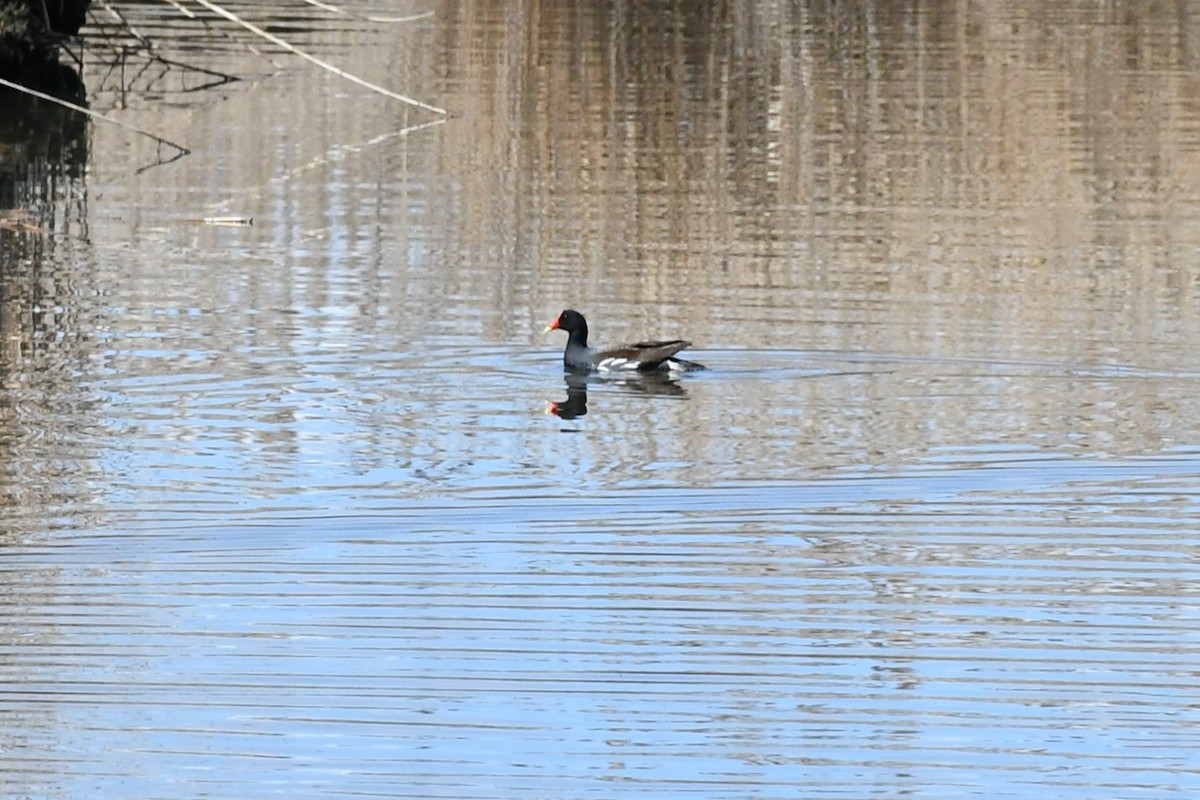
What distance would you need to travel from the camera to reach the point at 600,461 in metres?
10.1

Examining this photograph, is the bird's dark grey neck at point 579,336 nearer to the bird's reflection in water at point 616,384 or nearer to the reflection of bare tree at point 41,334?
the bird's reflection in water at point 616,384

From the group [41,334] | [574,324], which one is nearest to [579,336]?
[574,324]

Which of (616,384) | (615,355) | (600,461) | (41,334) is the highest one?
(41,334)

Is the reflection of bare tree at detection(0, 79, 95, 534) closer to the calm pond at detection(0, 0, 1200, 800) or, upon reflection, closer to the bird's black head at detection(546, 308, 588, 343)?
the calm pond at detection(0, 0, 1200, 800)

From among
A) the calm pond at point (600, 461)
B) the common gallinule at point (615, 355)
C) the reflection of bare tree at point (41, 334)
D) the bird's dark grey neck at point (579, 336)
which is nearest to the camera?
the calm pond at point (600, 461)

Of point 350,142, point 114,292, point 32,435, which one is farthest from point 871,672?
point 350,142

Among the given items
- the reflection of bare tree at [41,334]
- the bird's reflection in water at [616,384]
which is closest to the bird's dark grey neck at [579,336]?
the bird's reflection in water at [616,384]

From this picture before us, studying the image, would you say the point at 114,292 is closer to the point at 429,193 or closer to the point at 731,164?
the point at 429,193

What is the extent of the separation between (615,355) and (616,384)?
6.1 inches

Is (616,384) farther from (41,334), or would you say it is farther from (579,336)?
(41,334)

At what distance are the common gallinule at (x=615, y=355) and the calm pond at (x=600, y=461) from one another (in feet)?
0.56

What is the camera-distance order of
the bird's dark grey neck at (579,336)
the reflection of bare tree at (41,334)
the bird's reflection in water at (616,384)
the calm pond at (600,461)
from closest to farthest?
the calm pond at (600,461) < the reflection of bare tree at (41,334) < the bird's reflection in water at (616,384) < the bird's dark grey neck at (579,336)

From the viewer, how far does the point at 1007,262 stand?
14.5 m

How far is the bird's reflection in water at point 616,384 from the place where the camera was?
11453 millimetres
